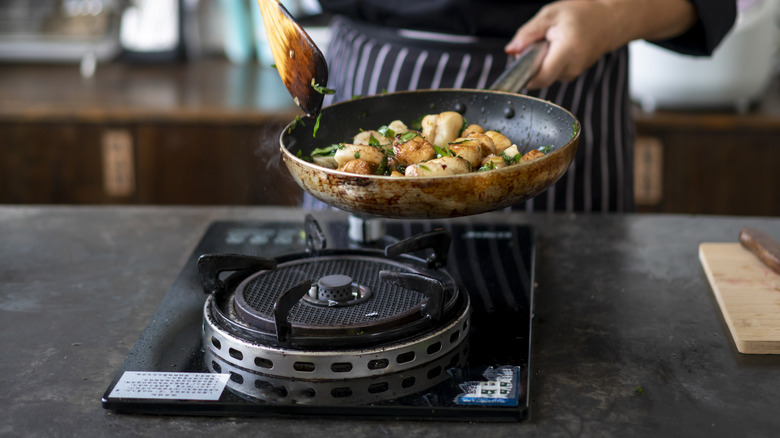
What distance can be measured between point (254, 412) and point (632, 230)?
775mm

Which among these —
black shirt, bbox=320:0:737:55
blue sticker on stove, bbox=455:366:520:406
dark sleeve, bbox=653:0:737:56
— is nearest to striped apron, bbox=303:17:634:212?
black shirt, bbox=320:0:737:55

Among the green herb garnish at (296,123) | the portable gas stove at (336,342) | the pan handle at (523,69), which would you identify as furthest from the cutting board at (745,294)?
the green herb garnish at (296,123)

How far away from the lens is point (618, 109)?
170 cm

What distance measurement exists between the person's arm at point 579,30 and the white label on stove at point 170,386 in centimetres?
67

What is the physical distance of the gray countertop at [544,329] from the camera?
0.84 meters

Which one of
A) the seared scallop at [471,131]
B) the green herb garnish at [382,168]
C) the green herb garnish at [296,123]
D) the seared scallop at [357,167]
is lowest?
the green herb garnish at [382,168]

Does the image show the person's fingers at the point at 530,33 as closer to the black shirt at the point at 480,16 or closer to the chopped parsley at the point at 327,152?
the black shirt at the point at 480,16

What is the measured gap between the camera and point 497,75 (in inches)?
61.5

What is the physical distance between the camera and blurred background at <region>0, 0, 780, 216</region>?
235 centimetres

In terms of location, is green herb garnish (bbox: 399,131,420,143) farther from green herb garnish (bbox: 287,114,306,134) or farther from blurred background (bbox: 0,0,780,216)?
blurred background (bbox: 0,0,780,216)

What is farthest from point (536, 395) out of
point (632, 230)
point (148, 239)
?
point (148, 239)

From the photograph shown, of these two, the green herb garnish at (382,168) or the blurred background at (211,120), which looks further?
the blurred background at (211,120)

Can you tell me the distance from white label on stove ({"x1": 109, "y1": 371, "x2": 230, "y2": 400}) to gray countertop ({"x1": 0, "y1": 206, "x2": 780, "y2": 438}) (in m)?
0.02

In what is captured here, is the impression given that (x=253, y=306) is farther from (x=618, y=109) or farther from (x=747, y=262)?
(x=618, y=109)
